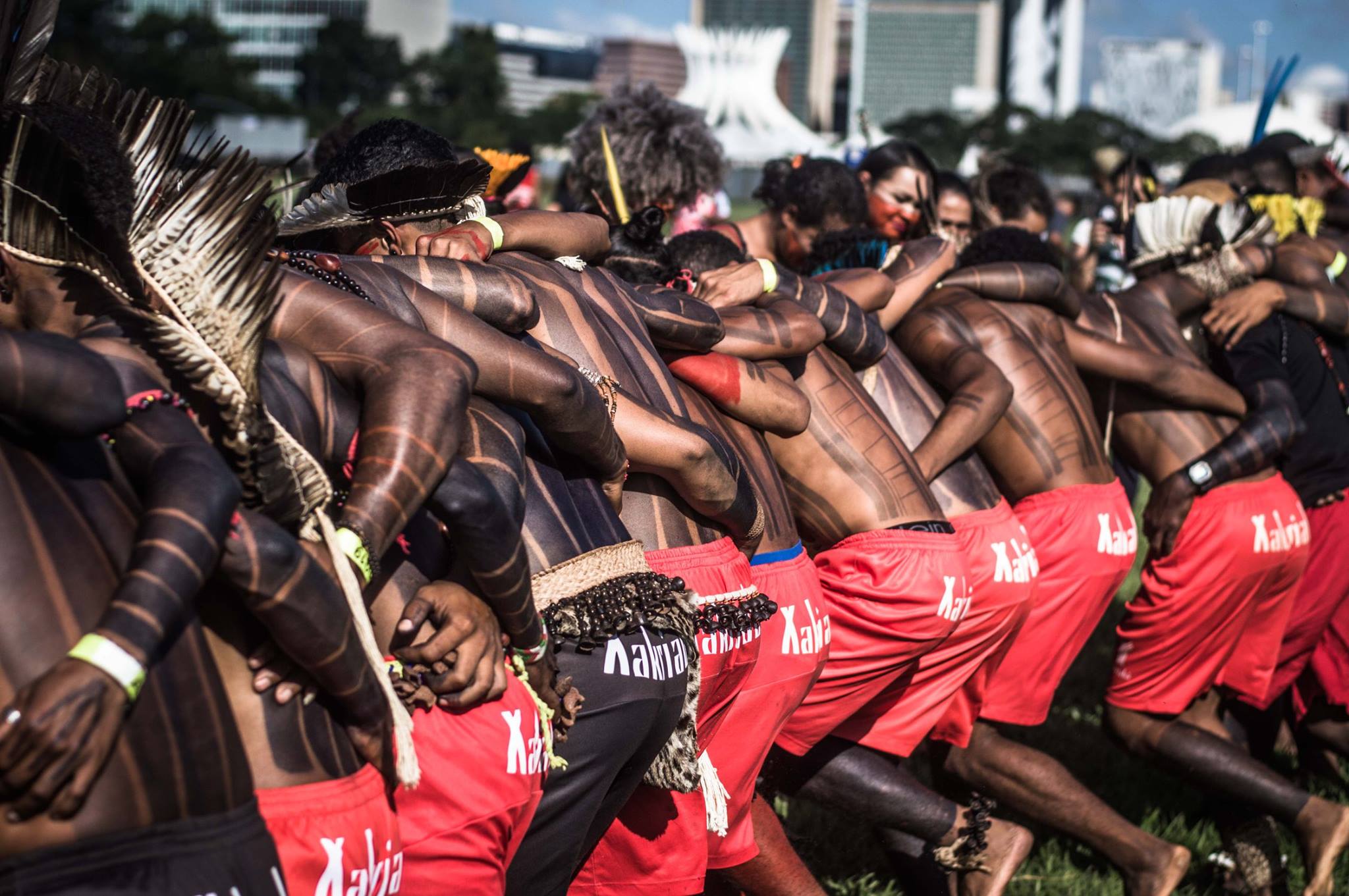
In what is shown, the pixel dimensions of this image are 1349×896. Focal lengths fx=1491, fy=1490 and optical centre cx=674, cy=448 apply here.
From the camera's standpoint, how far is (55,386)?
5.38ft

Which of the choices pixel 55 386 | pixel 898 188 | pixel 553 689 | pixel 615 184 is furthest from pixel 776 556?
pixel 898 188

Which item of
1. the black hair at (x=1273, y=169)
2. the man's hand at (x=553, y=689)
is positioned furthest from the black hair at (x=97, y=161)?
the black hair at (x=1273, y=169)

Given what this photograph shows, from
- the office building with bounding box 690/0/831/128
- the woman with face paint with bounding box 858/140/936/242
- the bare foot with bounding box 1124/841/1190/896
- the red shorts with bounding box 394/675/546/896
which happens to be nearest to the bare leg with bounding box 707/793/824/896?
the bare foot with bounding box 1124/841/1190/896

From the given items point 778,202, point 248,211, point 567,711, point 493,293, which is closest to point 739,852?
point 567,711

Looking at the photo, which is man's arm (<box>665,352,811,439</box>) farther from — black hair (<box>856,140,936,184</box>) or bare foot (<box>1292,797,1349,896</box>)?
black hair (<box>856,140,936,184</box>)

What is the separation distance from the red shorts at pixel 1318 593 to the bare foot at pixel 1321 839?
2.27 ft

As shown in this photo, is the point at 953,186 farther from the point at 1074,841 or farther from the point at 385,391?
the point at 385,391

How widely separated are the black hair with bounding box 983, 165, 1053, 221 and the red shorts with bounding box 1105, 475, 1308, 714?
2029mm

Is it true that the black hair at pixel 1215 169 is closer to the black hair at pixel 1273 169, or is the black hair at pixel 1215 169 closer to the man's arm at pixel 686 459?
the black hair at pixel 1273 169

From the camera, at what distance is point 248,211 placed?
2.01m

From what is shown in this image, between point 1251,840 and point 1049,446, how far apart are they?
1.46 metres

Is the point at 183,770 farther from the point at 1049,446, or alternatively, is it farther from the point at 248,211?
the point at 1049,446

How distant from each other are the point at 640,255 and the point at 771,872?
1555 millimetres

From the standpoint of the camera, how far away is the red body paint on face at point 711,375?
3.32 meters
